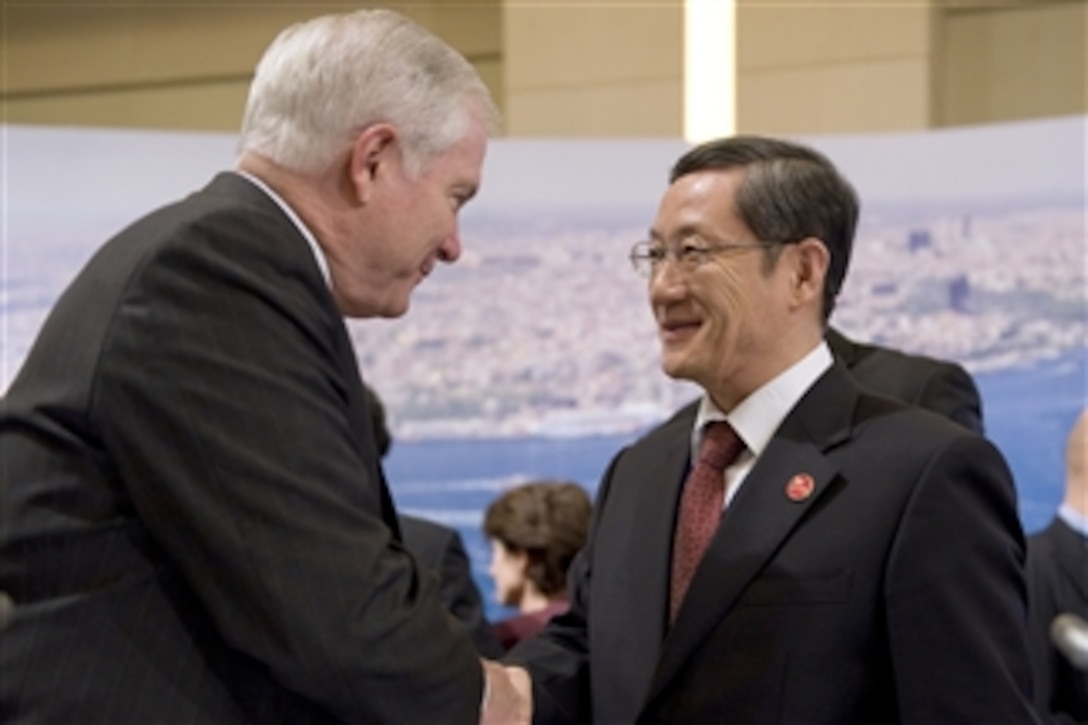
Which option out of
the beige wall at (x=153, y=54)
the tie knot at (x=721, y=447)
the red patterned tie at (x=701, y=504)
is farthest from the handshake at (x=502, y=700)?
the beige wall at (x=153, y=54)

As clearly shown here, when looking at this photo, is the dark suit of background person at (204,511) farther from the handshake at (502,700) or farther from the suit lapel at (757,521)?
the suit lapel at (757,521)

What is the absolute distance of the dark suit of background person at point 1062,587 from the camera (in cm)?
372

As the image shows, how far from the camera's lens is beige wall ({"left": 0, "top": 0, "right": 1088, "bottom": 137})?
5.70 metres

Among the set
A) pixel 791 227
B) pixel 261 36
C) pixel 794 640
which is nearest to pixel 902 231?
pixel 261 36

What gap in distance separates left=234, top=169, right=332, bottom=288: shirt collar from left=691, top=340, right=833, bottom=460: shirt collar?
731mm

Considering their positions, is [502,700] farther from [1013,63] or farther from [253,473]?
[1013,63]

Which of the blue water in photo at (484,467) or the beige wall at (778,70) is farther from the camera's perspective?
the beige wall at (778,70)

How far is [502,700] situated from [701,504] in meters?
0.55

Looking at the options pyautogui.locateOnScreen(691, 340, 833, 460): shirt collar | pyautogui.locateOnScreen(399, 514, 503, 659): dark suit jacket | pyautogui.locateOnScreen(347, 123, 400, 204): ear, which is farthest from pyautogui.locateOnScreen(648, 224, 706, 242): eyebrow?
pyautogui.locateOnScreen(399, 514, 503, 659): dark suit jacket

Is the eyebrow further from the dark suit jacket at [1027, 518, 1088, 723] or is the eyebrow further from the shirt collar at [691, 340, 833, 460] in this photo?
the dark suit jacket at [1027, 518, 1088, 723]

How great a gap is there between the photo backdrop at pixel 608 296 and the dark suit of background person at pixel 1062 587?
950mm

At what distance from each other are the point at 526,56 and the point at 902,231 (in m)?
1.39

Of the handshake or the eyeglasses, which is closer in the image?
the handshake

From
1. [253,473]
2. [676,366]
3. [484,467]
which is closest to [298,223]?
[253,473]
